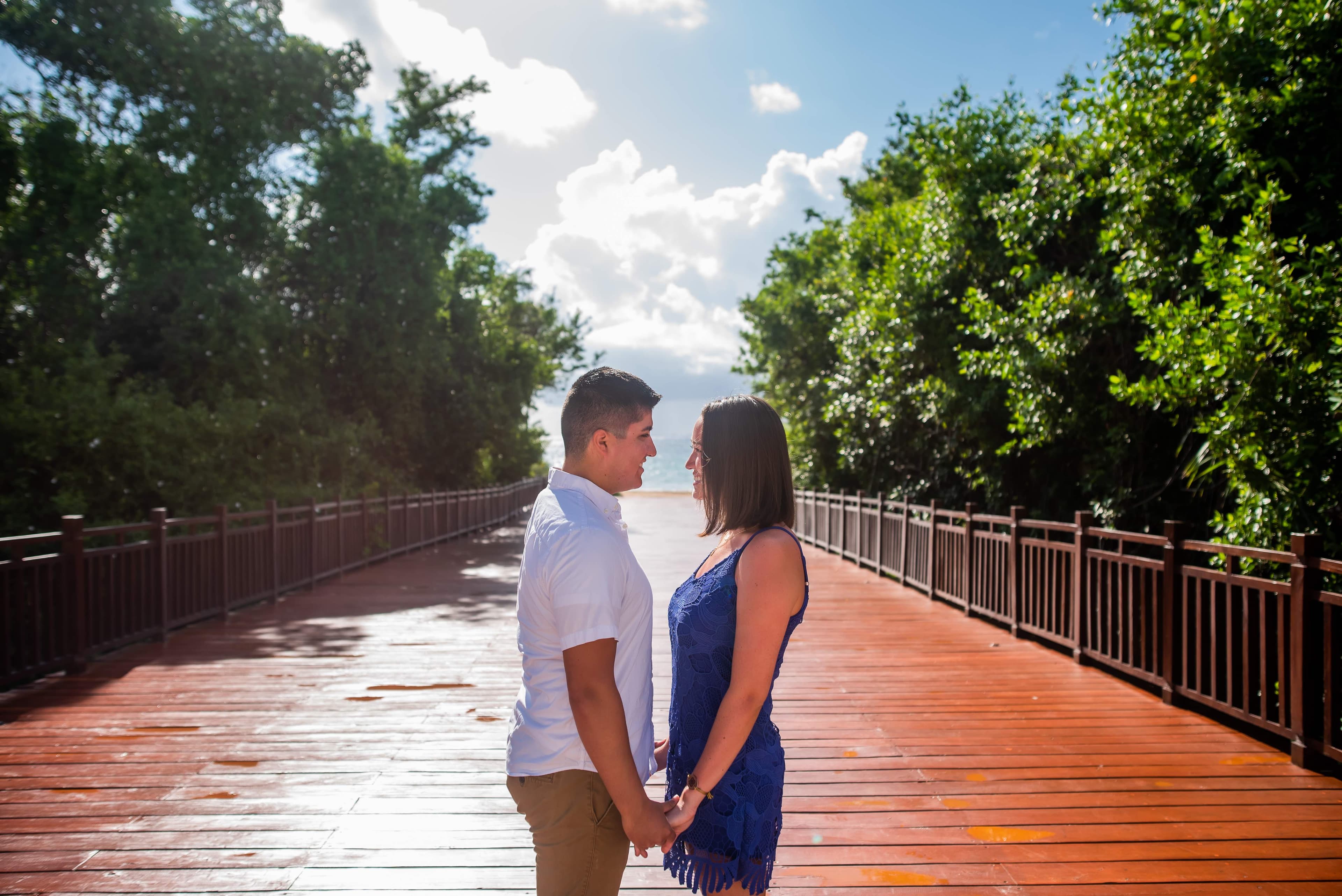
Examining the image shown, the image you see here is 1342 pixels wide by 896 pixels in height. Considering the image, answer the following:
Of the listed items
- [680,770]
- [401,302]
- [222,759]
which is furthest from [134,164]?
[680,770]

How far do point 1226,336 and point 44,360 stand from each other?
1645cm

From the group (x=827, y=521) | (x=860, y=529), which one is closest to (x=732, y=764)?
(x=860, y=529)

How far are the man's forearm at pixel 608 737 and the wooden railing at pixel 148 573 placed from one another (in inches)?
244

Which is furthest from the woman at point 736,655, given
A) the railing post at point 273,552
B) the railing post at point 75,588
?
the railing post at point 273,552

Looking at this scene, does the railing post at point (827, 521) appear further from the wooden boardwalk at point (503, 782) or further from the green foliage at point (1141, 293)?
the wooden boardwalk at point (503, 782)

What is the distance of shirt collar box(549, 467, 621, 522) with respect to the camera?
193 centimetres

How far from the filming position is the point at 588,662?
1764mm

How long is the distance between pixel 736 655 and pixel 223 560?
8970 mm

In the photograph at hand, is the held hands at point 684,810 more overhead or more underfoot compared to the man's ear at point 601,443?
more underfoot

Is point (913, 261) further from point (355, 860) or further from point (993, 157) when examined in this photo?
point (355, 860)

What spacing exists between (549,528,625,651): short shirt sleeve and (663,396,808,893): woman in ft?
0.93

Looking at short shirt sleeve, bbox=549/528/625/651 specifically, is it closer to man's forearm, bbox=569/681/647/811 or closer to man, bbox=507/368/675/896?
man, bbox=507/368/675/896

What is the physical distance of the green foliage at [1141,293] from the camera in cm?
575

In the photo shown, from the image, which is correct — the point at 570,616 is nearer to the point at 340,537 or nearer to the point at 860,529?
the point at 340,537
